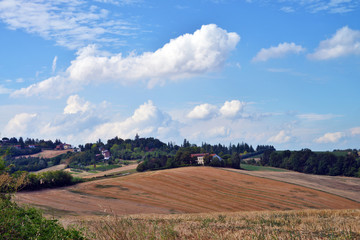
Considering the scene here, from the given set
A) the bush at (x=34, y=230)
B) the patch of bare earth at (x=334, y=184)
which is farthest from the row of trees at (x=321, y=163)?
the bush at (x=34, y=230)

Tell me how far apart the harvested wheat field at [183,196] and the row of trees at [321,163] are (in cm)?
4059

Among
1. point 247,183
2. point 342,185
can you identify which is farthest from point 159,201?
point 342,185

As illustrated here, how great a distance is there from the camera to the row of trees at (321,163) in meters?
115

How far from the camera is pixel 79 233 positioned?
1142 centimetres

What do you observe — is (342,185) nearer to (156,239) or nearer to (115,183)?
(115,183)

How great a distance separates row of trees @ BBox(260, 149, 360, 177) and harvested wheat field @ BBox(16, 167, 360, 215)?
1598 inches

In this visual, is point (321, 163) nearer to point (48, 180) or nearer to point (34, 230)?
point (48, 180)

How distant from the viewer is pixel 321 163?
119m

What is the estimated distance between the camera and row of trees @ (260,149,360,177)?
378ft

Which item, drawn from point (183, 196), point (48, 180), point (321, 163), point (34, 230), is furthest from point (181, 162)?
point (34, 230)

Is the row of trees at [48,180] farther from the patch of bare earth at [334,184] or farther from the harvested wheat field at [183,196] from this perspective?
the patch of bare earth at [334,184]

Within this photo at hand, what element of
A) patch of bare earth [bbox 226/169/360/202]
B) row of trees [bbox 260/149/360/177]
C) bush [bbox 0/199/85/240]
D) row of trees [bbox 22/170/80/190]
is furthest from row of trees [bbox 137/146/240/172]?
bush [bbox 0/199/85/240]

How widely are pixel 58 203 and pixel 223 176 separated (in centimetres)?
4710

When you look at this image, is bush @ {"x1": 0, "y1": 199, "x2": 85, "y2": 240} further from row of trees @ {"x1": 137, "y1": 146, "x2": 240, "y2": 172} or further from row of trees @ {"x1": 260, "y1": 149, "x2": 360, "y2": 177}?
row of trees @ {"x1": 260, "y1": 149, "x2": 360, "y2": 177}
